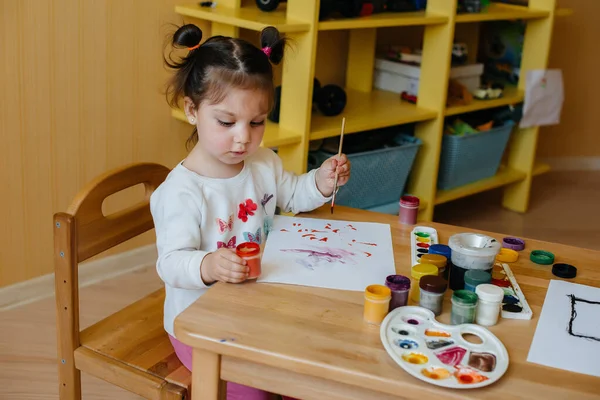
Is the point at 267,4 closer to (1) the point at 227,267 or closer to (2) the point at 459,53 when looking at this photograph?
(2) the point at 459,53

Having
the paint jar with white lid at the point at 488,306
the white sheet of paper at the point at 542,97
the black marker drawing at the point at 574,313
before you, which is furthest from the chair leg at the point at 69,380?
the white sheet of paper at the point at 542,97

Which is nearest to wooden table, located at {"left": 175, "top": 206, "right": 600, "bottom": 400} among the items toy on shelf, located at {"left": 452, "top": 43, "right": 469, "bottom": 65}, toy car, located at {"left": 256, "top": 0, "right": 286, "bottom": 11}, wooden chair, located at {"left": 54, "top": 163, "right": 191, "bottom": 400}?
wooden chair, located at {"left": 54, "top": 163, "right": 191, "bottom": 400}

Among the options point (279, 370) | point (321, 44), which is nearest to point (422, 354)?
point (279, 370)

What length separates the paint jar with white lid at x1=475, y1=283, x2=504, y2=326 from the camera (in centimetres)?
104

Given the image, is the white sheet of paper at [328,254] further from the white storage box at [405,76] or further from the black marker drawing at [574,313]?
the white storage box at [405,76]

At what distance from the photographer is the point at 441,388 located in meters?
0.90

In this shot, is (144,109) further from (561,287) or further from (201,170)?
(561,287)

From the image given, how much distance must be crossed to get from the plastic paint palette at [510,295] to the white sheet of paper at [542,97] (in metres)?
2.04

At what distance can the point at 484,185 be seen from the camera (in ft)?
10.2

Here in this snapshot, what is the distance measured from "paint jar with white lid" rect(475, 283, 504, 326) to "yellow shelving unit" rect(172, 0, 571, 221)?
4.00ft

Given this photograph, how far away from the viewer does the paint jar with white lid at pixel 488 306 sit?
1.04m

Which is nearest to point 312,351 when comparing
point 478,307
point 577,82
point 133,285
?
point 478,307

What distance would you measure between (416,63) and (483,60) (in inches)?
24.8

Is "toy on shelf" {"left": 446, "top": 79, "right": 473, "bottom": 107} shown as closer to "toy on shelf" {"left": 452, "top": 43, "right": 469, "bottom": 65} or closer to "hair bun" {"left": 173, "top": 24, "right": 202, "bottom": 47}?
"toy on shelf" {"left": 452, "top": 43, "right": 469, "bottom": 65}
